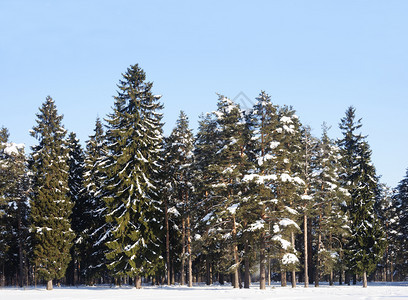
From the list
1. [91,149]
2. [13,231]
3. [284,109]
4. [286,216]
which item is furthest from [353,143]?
[13,231]

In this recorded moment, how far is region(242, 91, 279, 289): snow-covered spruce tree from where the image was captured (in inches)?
1351

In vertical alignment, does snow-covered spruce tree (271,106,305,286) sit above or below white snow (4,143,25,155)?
below

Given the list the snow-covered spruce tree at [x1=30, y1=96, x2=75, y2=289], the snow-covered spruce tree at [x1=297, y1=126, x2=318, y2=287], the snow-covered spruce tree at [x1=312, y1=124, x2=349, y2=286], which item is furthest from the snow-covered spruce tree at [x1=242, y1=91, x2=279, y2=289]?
the snow-covered spruce tree at [x1=30, y1=96, x2=75, y2=289]

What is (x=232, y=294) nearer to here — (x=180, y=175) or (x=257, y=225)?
(x=257, y=225)

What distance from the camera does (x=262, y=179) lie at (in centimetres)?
3409

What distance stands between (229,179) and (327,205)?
12.6m

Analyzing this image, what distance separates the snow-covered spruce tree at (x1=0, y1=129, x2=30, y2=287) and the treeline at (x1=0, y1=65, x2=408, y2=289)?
0.67ft

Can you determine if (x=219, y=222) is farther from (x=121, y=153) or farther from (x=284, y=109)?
(x=284, y=109)

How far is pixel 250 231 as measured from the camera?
1355 inches

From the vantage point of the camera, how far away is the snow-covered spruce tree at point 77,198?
2061 inches

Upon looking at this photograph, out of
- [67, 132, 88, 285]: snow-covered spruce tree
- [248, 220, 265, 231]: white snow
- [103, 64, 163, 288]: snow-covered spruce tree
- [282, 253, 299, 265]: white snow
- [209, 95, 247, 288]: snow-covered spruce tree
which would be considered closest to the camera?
[248, 220, 265, 231]: white snow

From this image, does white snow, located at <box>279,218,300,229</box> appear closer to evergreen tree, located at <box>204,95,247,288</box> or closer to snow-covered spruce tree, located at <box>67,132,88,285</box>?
evergreen tree, located at <box>204,95,247,288</box>

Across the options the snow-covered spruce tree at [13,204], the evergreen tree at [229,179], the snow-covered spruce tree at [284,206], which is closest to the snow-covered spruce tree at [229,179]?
the evergreen tree at [229,179]

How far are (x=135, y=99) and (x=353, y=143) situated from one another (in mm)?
28149
